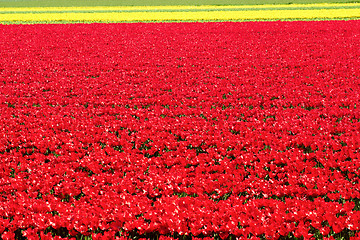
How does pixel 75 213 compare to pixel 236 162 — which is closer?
pixel 75 213

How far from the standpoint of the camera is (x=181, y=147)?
730 cm

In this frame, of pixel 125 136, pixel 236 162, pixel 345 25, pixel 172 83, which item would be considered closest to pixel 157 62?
pixel 172 83

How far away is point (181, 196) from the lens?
19.0 ft

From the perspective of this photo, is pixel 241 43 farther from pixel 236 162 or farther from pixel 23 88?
pixel 236 162

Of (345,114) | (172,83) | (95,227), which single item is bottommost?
(95,227)

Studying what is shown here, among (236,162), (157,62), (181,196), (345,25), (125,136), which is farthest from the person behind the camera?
(345,25)

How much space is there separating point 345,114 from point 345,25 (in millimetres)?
21107

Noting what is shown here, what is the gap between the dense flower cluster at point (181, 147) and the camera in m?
4.82

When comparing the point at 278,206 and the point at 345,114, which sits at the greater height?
the point at 345,114

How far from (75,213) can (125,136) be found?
311cm

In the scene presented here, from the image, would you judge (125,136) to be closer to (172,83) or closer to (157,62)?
(172,83)

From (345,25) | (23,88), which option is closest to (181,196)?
(23,88)

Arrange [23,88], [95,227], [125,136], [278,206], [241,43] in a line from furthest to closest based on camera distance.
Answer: [241,43]
[23,88]
[125,136]
[278,206]
[95,227]

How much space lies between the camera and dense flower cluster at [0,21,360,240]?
482 centimetres
